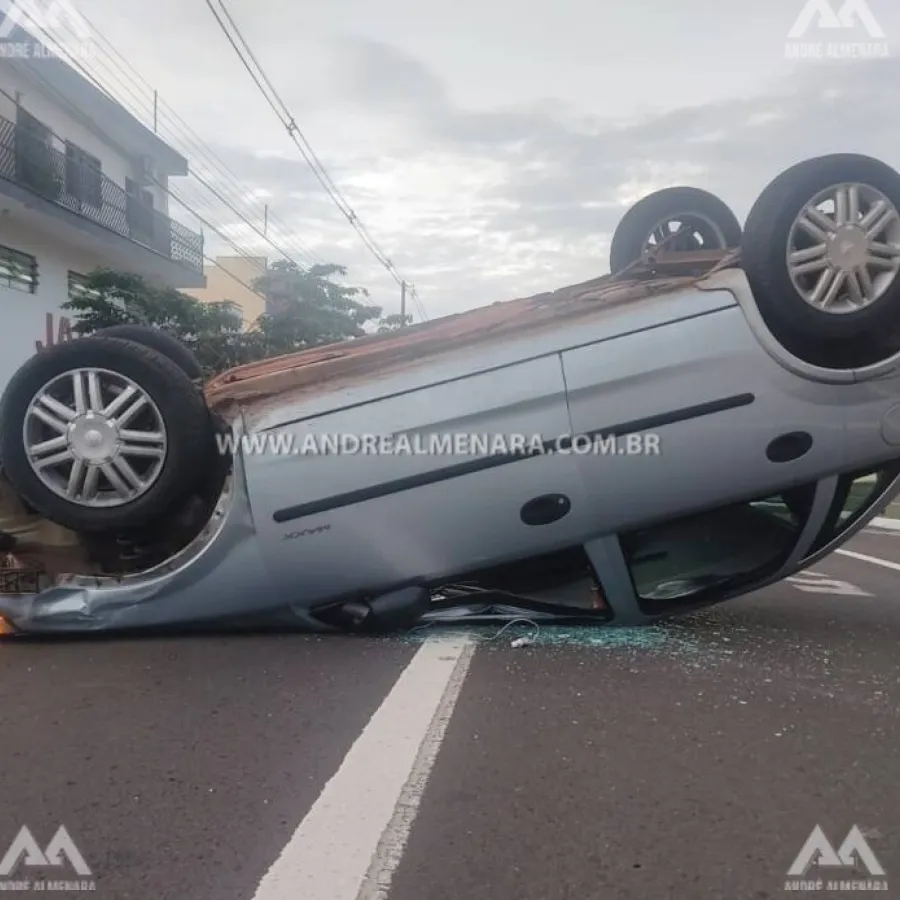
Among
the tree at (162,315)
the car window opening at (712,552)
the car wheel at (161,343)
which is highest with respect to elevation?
the tree at (162,315)

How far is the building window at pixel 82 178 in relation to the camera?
2164 cm

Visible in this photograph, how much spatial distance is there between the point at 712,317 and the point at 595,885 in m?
3.02

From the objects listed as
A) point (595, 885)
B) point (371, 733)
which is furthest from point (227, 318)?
point (595, 885)

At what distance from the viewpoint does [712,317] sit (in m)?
5.18

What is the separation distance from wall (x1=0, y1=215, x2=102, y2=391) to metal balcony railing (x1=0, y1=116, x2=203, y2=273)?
2.87 feet

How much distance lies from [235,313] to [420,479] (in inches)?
738

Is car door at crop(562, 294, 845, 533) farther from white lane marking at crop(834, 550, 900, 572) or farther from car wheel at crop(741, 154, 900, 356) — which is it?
white lane marking at crop(834, 550, 900, 572)

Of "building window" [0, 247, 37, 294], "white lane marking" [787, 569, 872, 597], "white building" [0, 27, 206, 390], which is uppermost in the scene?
"white building" [0, 27, 206, 390]

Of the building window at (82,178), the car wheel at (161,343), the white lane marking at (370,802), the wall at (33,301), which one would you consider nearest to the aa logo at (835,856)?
the white lane marking at (370,802)

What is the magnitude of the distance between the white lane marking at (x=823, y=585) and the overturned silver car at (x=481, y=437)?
2.75 m

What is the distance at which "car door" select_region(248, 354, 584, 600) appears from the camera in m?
5.20

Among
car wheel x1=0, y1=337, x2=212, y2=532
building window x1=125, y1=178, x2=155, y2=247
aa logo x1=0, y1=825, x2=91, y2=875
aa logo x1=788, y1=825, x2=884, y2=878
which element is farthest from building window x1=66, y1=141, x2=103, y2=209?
aa logo x1=788, y1=825, x2=884, y2=878

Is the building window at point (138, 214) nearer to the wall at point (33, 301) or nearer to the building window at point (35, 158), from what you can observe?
the wall at point (33, 301)

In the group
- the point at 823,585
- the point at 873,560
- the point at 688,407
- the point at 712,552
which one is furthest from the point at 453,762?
the point at 873,560
